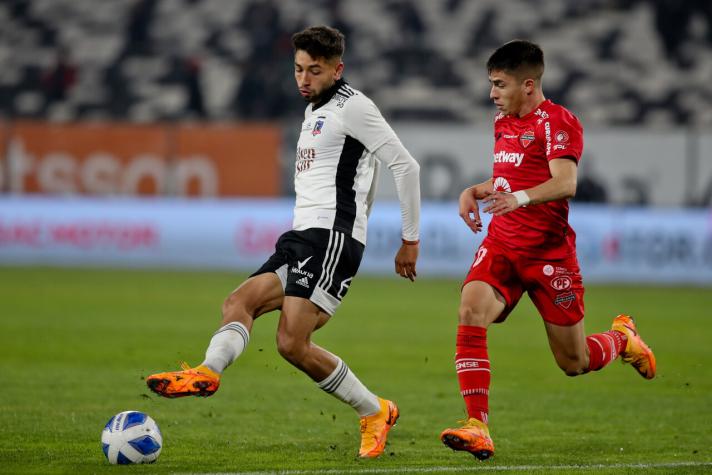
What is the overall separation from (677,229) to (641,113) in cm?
665

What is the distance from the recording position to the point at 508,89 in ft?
21.5

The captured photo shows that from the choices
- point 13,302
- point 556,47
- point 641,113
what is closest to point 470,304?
point 13,302

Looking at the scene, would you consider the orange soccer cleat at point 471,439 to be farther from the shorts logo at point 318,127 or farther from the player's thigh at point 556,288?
the shorts logo at point 318,127

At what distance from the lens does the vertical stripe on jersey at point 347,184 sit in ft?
21.3

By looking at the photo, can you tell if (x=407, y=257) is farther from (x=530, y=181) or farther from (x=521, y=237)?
(x=530, y=181)

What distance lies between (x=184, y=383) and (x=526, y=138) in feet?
7.46

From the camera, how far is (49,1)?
28.0 metres

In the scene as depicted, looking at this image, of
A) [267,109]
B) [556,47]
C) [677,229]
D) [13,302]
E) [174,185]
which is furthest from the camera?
[556,47]

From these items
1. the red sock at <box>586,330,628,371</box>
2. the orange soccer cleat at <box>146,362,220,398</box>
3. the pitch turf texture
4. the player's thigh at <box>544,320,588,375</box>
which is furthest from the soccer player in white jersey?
the red sock at <box>586,330,628,371</box>

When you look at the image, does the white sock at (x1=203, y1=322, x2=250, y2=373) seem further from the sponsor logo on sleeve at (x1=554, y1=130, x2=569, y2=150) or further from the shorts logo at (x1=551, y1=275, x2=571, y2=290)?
the sponsor logo on sleeve at (x1=554, y1=130, x2=569, y2=150)

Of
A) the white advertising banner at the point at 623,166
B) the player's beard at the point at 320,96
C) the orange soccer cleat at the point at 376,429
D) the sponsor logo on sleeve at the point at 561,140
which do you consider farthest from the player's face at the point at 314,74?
the white advertising banner at the point at 623,166

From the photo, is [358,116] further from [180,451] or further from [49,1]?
[49,1]

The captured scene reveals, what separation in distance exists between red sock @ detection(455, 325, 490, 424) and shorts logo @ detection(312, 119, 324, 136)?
1290 millimetres

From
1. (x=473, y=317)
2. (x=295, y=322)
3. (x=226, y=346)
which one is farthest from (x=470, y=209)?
(x=226, y=346)
